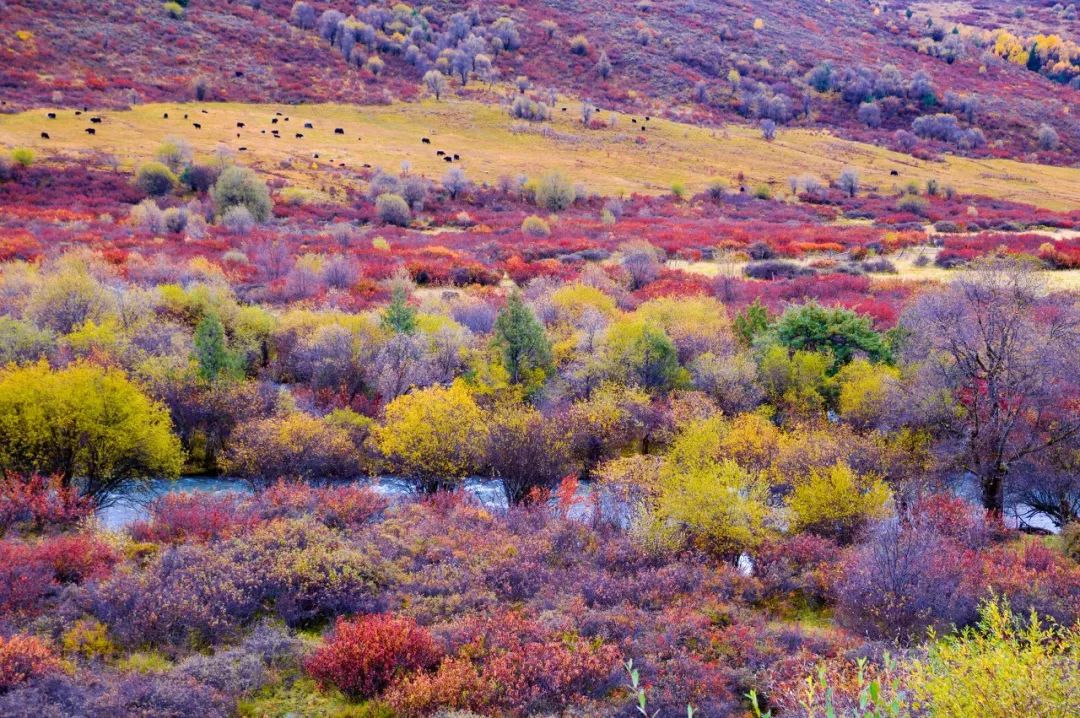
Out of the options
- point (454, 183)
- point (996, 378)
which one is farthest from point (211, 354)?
point (454, 183)

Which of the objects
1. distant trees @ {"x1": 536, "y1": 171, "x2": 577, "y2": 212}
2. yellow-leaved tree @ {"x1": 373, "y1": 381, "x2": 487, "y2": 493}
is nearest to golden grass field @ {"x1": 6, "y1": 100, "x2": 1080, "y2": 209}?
distant trees @ {"x1": 536, "y1": 171, "x2": 577, "y2": 212}

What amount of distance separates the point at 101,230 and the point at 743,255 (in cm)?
3541

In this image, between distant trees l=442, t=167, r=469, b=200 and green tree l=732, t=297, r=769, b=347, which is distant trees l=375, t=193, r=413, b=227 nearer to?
distant trees l=442, t=167, r=469, b=200

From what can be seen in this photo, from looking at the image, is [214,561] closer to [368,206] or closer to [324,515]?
[324,515]

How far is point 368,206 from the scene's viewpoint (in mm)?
55062

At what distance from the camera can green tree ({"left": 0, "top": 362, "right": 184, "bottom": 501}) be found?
633 inches

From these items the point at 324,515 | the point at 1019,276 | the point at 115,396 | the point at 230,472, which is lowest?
the point at 230,472

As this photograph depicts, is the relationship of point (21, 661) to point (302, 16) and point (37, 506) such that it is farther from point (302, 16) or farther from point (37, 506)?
point (302, 16)

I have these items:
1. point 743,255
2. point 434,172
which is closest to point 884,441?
point 743,255

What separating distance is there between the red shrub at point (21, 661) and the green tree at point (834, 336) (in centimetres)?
1962

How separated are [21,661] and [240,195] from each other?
43.2 metres

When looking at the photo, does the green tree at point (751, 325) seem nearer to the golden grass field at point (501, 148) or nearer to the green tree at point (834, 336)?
the green tree at point (834, 336)

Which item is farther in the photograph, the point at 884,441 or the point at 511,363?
the point at 511,363

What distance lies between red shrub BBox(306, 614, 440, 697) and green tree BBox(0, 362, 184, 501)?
8527 millimetres
